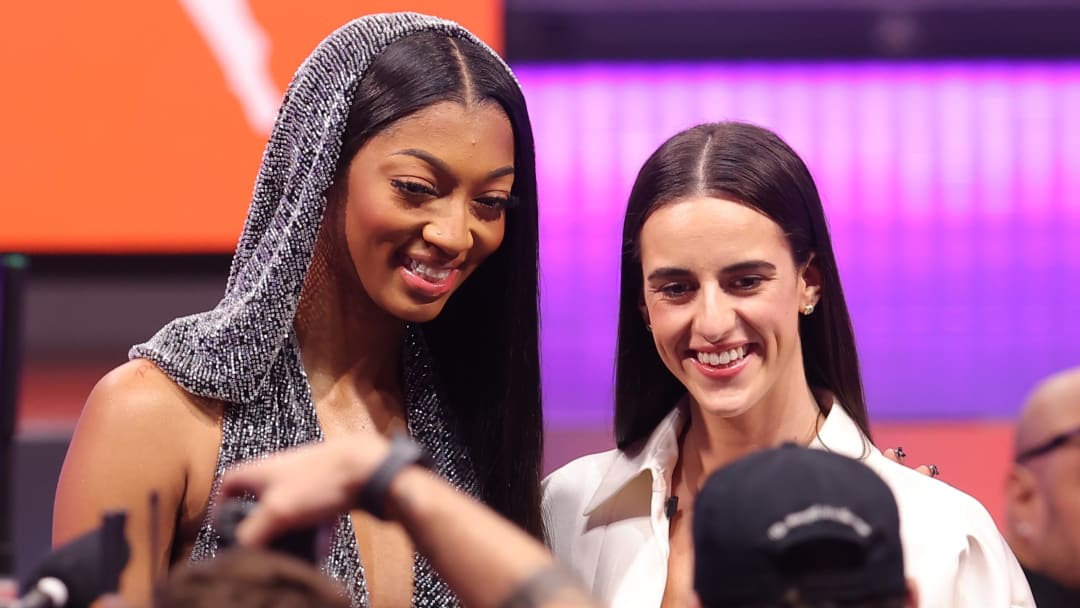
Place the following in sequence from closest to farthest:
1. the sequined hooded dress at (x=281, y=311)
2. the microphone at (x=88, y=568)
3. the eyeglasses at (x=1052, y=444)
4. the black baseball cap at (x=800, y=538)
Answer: the black baseball cap at (x=800, y=538)
the microphone at (x=88, y=568)
the eyeglasses at (x=1052, y=444)
the sequined hooded dress at (x=281, y=311)

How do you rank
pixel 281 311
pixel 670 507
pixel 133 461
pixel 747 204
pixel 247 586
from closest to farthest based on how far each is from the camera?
1. pixel 247 586
2. pixel 133 461
3. pixel 281 311
4. pixel 747 204
5. pixel 670 507

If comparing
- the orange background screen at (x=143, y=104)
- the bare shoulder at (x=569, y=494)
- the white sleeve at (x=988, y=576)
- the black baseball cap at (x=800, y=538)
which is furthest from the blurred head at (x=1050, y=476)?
the orange background screen at (x=143, y=104)

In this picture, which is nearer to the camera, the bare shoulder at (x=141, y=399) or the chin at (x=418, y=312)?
the bare shoulder at (x=141, y=399)

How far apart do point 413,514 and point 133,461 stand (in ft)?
2.46

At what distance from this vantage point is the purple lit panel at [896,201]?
5.07 m

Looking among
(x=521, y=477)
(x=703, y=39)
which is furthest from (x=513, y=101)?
(x=703, y=39)

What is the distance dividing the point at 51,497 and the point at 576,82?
233 cm

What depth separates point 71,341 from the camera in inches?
150

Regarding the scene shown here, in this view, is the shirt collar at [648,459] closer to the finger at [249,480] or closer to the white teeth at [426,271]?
the white teeth at [426,271]

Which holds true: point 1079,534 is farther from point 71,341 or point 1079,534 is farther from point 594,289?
point 594,289

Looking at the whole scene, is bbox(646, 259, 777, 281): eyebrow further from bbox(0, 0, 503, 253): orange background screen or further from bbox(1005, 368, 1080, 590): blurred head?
bbox(0, 0, 503, 253): orange background screen

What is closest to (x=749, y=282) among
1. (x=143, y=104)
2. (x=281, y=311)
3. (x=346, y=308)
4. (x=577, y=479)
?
(x=577, y=479)

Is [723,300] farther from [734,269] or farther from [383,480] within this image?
[383,480]

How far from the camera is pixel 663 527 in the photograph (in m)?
2.46
